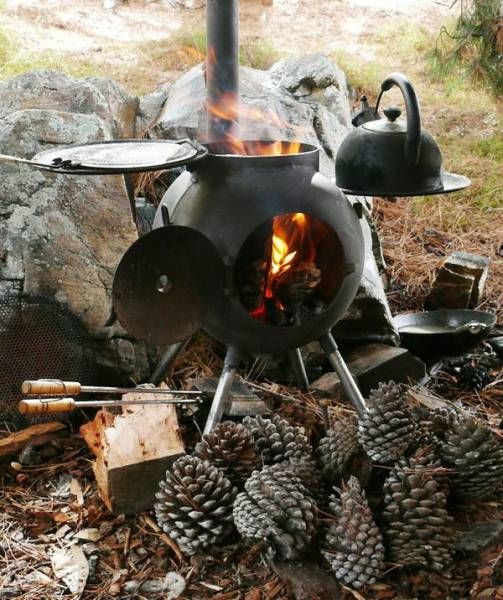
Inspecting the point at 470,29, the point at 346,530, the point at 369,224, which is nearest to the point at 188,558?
the point at 346,530

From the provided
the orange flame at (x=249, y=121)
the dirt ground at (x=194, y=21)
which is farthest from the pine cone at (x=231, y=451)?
the dirt ground at (x=194, y=21)

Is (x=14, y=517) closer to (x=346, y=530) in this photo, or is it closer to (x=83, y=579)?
(x=83, y=579)

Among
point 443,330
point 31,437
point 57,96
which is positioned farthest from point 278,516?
point 57,96

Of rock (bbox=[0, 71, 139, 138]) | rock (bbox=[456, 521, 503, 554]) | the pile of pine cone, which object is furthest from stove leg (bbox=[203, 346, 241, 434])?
rock (bbox=[0, 71, 139, 138])

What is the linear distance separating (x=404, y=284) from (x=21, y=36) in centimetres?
387

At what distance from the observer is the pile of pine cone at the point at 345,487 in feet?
6.25

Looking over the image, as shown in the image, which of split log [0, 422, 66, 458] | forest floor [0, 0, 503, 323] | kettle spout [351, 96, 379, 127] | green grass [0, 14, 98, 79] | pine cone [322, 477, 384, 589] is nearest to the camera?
pine cone [322, 477, 384, 589]

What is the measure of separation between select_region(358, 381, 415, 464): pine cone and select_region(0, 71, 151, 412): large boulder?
3.18 feet

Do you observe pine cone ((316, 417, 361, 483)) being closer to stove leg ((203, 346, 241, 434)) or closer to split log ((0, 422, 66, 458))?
stove leg ((203, 346, 241, 434))

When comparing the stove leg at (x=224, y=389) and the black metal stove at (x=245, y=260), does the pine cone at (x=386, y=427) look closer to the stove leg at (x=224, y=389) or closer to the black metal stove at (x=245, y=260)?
the black metal stove at (x=245, y=260)

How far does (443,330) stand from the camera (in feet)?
10.4

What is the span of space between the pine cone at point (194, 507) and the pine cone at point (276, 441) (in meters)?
0.21

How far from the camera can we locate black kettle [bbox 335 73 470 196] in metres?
2.20

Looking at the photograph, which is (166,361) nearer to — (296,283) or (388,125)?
(296,283)
